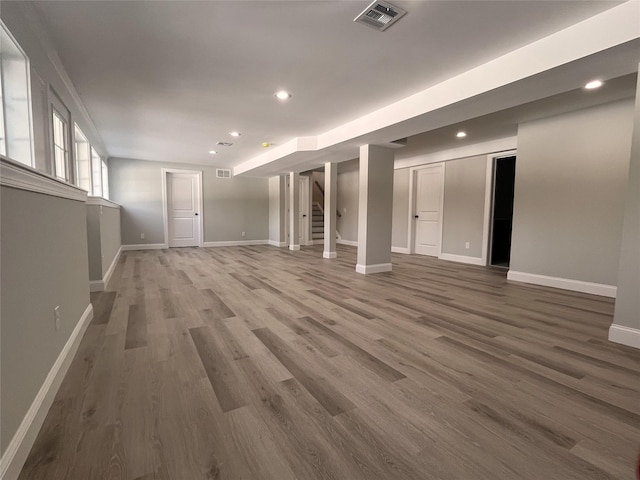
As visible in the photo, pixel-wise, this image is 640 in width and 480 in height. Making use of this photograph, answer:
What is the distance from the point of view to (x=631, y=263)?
229cm

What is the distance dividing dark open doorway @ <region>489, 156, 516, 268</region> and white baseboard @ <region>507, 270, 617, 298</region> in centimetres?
152

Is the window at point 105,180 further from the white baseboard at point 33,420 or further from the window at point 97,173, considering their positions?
the white baseboard at point 33,420

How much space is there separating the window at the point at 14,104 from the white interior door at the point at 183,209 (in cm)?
624

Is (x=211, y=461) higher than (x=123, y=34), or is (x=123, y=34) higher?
(x=123, y=34)

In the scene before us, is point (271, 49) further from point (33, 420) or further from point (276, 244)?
point (276, 244)

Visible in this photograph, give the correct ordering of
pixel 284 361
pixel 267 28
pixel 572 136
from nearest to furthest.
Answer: pixel 284 361
pixel 267 28
pixel 572 136

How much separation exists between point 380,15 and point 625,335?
308 cm

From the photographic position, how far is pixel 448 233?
666cm

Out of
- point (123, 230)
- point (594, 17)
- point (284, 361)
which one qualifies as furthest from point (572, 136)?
point (123, 230)

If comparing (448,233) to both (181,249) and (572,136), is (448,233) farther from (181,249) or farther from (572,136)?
(181,249)

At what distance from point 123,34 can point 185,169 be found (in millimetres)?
Result: 6269

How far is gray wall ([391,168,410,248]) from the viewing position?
302 inches

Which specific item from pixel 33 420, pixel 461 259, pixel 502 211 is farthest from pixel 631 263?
pixel 502 211

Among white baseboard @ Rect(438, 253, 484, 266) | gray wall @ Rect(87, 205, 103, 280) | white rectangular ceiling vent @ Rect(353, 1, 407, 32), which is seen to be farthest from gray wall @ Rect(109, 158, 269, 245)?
white rectangular ceiling vent @ Rect(353, 1, 407, 32)
